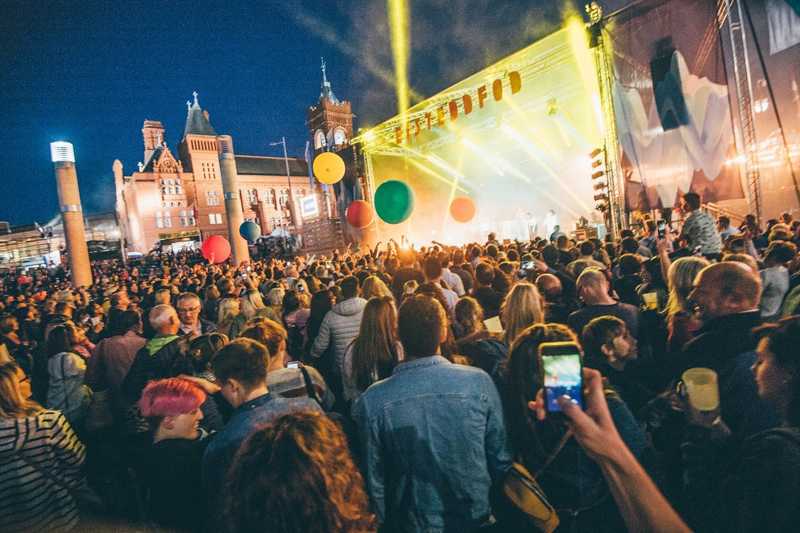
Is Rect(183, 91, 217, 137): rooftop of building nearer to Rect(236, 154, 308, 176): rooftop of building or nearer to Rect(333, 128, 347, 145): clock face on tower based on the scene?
Rect(236, 154, 308, 176): rooftop of building

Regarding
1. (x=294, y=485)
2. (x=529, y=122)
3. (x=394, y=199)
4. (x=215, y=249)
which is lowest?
(x=294, y=485)

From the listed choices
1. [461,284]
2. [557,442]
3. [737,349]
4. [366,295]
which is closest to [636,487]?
[557,442]

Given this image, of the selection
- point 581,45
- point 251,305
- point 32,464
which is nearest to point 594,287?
point 32,464

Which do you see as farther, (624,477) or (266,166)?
(266,166)

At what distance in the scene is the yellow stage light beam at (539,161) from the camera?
71.3 ft

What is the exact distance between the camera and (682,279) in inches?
142

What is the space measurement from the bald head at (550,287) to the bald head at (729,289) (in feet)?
6.71

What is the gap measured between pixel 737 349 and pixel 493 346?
147cm

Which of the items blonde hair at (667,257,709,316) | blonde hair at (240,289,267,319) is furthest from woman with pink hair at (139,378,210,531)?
blonde hair at (667,257,709,316)

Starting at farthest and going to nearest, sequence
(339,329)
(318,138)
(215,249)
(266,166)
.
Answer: (266,166) → (318,138) → (215,249) → (339,329)

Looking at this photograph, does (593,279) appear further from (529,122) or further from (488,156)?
A: (488,156)

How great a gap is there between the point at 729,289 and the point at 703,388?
111cm

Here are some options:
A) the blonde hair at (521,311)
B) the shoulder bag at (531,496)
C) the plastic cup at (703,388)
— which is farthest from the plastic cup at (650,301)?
the shoulder bag at (531,496)

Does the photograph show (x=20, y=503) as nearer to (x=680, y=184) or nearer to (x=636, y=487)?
(x=636, y=487)
